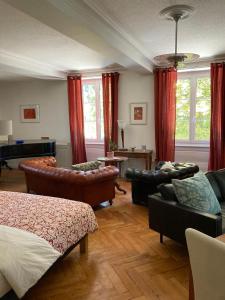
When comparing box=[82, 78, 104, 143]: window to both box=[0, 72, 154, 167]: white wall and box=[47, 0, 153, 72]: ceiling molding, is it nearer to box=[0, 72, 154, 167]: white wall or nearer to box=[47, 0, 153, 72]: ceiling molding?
box=[0, 72, 154, 167]: white wall

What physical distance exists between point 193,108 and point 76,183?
11.3 ft

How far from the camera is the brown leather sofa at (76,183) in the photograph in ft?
12.4

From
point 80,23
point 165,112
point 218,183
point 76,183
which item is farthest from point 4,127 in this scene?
point 218,183

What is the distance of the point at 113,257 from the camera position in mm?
2719

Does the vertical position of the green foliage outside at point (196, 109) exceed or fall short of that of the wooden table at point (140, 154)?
it exceeds it

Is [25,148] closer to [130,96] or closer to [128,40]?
[130,96]

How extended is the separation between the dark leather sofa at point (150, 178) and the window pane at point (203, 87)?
212cm

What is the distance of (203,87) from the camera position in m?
5.64

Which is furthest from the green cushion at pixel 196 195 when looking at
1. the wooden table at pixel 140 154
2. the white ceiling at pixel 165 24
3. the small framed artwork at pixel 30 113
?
the small framed artwork at pixel 30 113

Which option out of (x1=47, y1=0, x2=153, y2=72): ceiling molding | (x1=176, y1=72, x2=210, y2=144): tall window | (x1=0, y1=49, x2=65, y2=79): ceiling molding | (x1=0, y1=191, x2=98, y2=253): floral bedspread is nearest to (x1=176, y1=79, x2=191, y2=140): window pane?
(x1=176, y1=72, x2=210, y2=144): tall window

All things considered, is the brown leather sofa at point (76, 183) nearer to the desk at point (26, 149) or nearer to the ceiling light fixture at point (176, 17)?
the desk at point (26, 149)

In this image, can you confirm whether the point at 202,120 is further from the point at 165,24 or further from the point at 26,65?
the point at 26,65

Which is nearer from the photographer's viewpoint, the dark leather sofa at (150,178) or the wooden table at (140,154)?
the dark leather sofa at (150,178)

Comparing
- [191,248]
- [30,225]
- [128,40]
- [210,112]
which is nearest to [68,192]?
[30,225]
